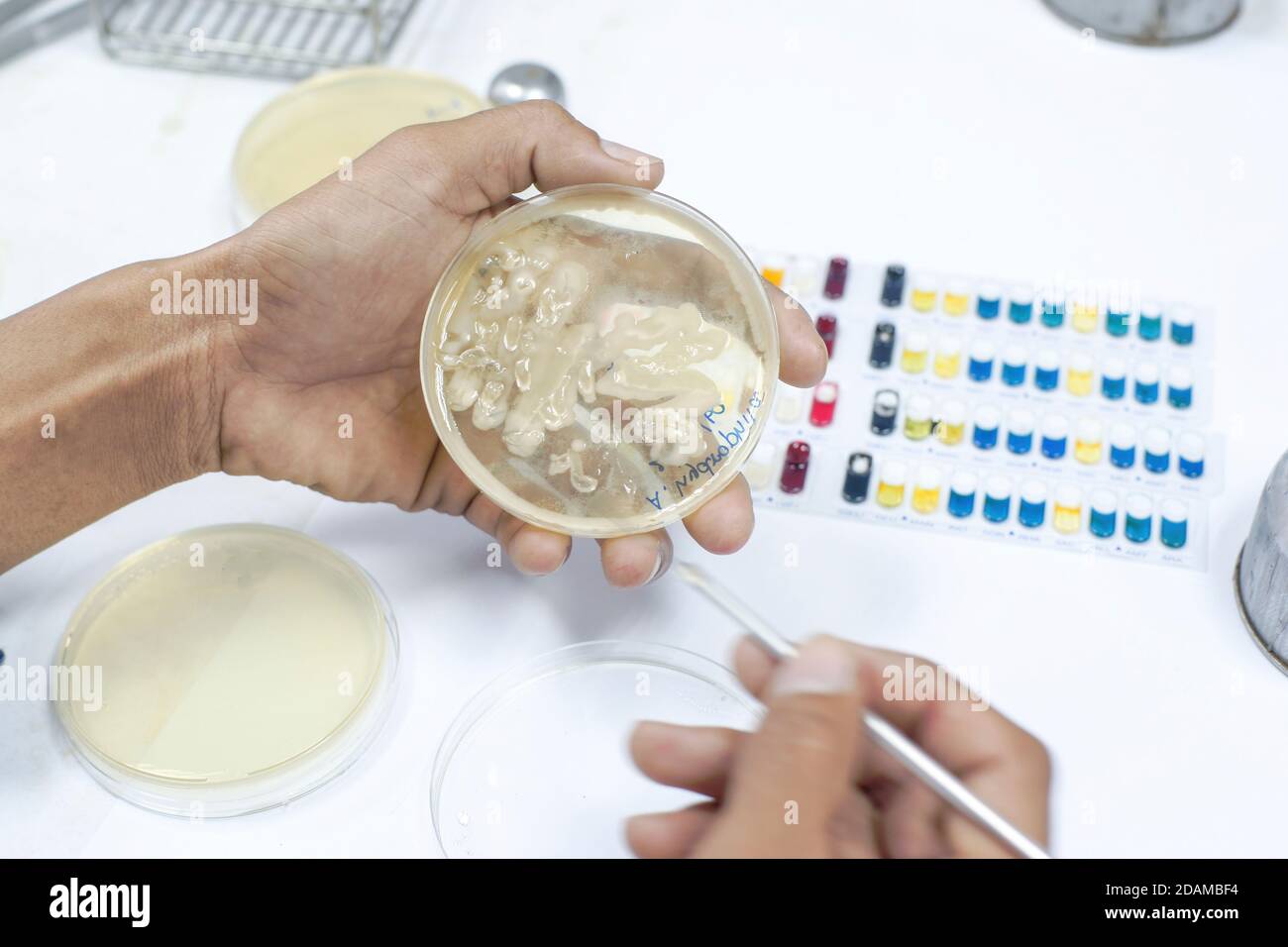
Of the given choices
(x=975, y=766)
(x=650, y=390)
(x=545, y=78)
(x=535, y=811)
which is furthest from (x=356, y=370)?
(x=975, y=766)

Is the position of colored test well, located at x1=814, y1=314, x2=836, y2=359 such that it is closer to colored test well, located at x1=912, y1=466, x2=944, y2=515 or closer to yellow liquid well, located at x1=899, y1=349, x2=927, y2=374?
yellow liquid well, located at x1=899, y1=349, x2=927, y2=374

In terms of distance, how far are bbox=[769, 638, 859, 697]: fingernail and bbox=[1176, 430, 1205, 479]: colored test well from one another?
0.56m

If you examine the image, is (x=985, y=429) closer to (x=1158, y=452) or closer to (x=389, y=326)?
(x=1158, y=452)

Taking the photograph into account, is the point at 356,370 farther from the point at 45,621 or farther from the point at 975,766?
the point at 975,766

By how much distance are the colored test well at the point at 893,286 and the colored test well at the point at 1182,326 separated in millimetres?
270

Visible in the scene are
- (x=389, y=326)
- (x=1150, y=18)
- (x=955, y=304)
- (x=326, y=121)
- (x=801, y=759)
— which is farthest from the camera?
Result: (x=1150, y=18)

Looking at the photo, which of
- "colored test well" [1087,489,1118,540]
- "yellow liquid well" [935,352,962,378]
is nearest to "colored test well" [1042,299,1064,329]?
"yellow liquid well" [935,352,962,378]

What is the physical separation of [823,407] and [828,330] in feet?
0.34

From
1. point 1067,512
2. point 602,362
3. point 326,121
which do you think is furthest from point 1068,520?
point 326,121

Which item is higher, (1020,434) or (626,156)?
(626,156)

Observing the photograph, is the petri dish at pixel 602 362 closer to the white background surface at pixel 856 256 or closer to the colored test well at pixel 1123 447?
the white background surface at pixel 856 256

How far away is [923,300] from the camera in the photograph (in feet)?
4.37

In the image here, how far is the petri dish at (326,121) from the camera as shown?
1.41 metres

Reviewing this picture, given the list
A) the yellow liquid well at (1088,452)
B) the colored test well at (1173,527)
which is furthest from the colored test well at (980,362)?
the colored test well at (1173,527)
